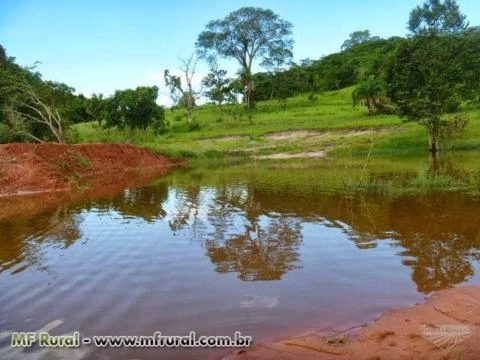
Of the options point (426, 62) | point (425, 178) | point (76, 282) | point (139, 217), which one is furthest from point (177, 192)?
point (426, 62)

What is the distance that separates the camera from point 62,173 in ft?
74.6

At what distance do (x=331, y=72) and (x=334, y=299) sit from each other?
61654 mm

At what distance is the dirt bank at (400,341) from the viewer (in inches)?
164

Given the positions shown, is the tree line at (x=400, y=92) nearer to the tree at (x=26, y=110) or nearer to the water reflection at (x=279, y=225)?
the tree at (x=26, y=110)

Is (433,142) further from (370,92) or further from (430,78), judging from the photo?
(370,92)

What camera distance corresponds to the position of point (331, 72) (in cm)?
6419

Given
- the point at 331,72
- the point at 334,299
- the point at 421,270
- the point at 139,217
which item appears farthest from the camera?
the point at 331,72

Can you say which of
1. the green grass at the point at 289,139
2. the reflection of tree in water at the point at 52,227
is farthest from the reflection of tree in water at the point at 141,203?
the green grass at the point at 289,139

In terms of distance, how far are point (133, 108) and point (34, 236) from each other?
99.6 ft

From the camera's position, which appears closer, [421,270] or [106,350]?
[106,350]

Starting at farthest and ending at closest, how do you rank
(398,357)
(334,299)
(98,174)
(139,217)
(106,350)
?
(98,174) < (139,217) < (334,299) < (106,350) < (398,357)

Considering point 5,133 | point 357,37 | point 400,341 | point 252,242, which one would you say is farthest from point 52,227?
point 357,37

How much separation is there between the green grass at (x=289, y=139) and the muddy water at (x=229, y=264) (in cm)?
1719

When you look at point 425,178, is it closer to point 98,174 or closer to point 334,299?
point 334,299
